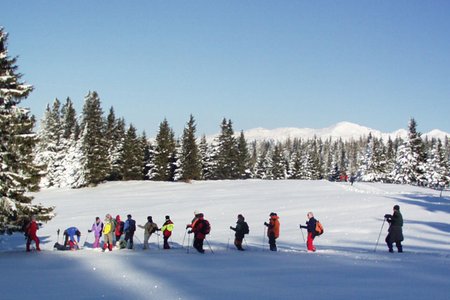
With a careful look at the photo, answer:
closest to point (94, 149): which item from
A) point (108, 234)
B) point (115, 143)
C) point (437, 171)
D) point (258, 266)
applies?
point (115, 143)

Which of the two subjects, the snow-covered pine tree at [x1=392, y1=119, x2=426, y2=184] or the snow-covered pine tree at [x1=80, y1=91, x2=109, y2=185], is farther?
the snow-covered pine tree at [x1=392, y1=119, x2=426, y2=184]

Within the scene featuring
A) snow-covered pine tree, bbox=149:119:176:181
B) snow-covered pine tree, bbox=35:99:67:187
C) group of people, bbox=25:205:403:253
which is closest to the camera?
group of people, bbox=25:205:403:253

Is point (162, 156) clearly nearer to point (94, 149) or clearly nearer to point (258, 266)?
point (94, 149)

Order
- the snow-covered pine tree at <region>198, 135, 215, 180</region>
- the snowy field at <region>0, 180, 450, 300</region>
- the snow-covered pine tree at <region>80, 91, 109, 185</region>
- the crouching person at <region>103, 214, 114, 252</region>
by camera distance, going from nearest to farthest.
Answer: the snowy field at <region>0, 180, 450, 300</region>, the crouching person at <region>103, 214, 114, 252</region>, the snow-covered pine tree at <region>80, 91, 109, 185</region>, the snow-covered pine tree at <region>198, 135, 215, 180</region>

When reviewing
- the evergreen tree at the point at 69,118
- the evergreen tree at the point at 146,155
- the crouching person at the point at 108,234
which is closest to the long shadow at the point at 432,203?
the crouching person at the point at 108,234

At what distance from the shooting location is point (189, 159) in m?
72.4

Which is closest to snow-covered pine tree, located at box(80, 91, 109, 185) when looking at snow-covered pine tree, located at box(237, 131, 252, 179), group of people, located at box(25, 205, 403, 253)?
snow-covered pine tree, located at box(237, 131, 252, 179)

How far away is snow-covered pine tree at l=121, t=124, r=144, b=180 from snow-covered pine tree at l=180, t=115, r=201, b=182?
7.16 m

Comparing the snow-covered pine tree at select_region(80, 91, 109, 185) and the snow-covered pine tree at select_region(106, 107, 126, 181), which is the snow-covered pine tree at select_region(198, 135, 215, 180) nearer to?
the snow-covered pine tree at select_region(106, 107, 126, 181)

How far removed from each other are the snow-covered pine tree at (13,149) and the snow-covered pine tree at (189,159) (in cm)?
4992

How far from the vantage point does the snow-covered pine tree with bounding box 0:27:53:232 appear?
65.1ft

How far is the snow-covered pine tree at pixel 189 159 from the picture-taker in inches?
2830

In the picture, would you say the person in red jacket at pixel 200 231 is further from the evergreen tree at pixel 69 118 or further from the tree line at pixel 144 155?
the evergreen tree at pixel 69 118

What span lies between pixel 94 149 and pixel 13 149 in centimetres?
4382
